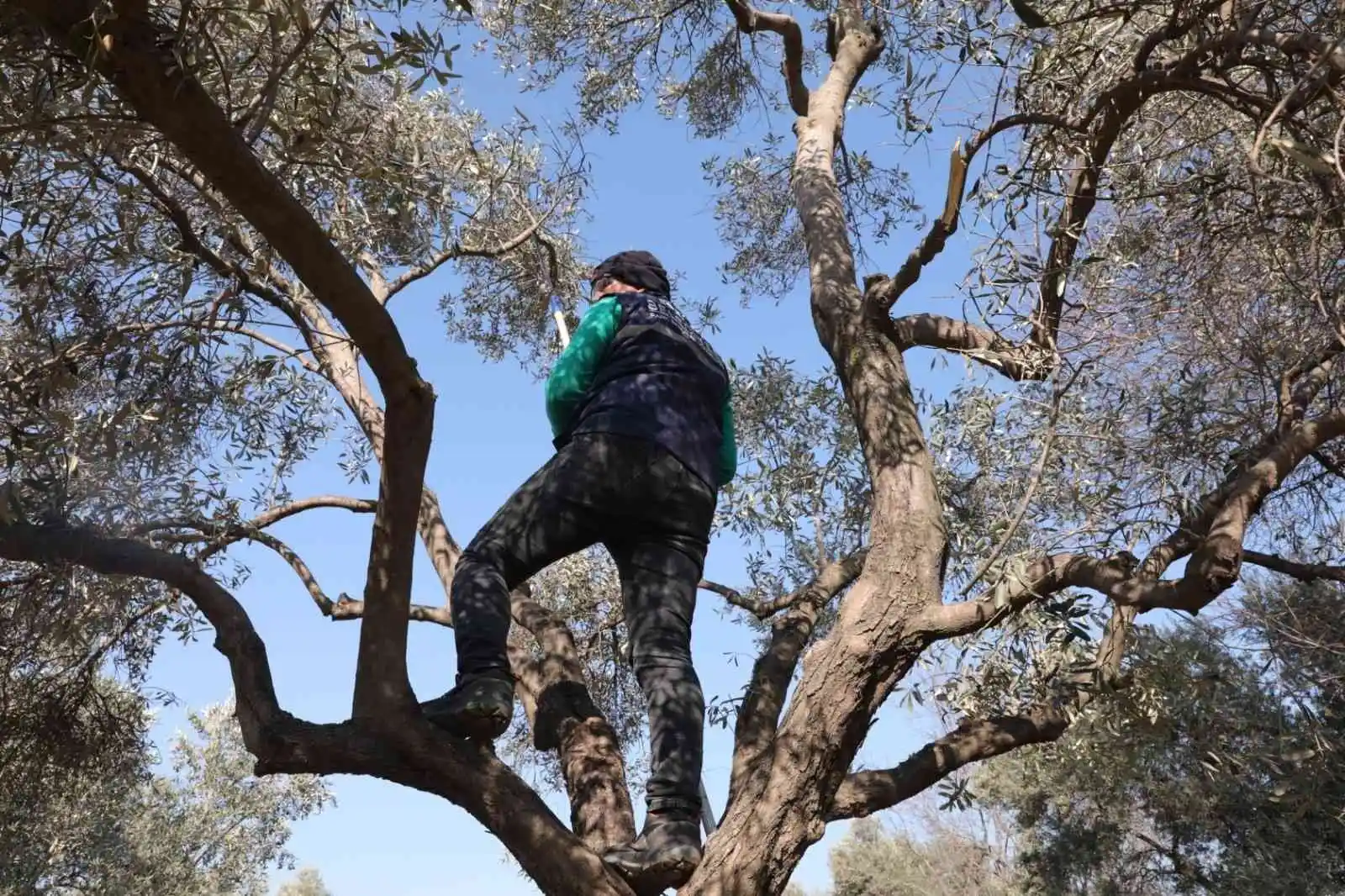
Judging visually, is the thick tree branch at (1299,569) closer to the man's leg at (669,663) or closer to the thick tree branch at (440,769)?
the man's leg at (669,663)

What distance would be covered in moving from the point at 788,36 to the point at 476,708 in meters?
5.05

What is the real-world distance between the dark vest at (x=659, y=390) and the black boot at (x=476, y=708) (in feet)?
3.14


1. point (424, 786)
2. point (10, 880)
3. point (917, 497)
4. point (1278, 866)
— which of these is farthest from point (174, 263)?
point (1278, 866)

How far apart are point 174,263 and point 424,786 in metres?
3.12

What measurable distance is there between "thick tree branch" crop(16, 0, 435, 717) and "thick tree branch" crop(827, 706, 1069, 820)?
177 cm

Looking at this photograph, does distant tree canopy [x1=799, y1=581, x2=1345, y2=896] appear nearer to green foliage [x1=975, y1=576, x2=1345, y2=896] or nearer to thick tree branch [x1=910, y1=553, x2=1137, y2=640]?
green foliage [x1=975, y1=576, x2=1345, y2=896]

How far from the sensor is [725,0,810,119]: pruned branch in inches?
274

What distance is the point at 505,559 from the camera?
4.02 metres

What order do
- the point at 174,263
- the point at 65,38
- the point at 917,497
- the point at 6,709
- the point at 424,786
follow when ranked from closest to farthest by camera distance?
the point at 65,38 < the point at 424,786 < the point at 917,497 < the point at 174,263 < the point at 6,709

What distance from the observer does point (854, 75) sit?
7.05m

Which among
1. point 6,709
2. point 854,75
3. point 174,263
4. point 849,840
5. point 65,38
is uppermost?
point 849,840

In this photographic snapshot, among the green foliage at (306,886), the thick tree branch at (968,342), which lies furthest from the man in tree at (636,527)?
the green foliage at (306,886)

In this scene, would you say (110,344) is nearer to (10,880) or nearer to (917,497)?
(917,497)

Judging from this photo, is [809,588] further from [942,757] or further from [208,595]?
[208,595]
